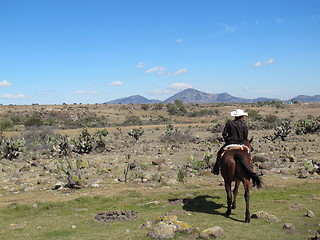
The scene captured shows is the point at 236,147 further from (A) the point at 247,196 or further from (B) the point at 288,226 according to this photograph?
(B) the point at 288,226

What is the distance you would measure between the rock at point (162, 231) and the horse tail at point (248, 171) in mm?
2589

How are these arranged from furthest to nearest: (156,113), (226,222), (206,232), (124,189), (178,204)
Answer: (156,113) → (124,189) → (178,204) → (226,222) → (206,232)

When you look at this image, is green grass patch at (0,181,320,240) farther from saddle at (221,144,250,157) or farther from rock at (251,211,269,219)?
saddle at (221,144,250,157)

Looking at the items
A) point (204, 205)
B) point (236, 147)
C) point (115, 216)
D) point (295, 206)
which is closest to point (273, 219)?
point (295, 206)

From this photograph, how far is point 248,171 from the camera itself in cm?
871

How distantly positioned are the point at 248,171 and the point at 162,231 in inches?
113

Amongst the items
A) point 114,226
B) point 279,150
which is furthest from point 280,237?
point 279,150

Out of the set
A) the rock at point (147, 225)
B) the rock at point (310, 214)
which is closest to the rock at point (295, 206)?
the rock at point (310, 214)

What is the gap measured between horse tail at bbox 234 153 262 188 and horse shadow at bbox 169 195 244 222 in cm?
129

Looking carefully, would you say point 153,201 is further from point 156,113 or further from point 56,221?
point 156,113

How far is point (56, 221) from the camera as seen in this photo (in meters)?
9.63

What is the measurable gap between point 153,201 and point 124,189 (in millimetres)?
2831

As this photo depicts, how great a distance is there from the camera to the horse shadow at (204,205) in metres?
9.97

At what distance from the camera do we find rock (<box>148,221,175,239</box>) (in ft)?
24.4
